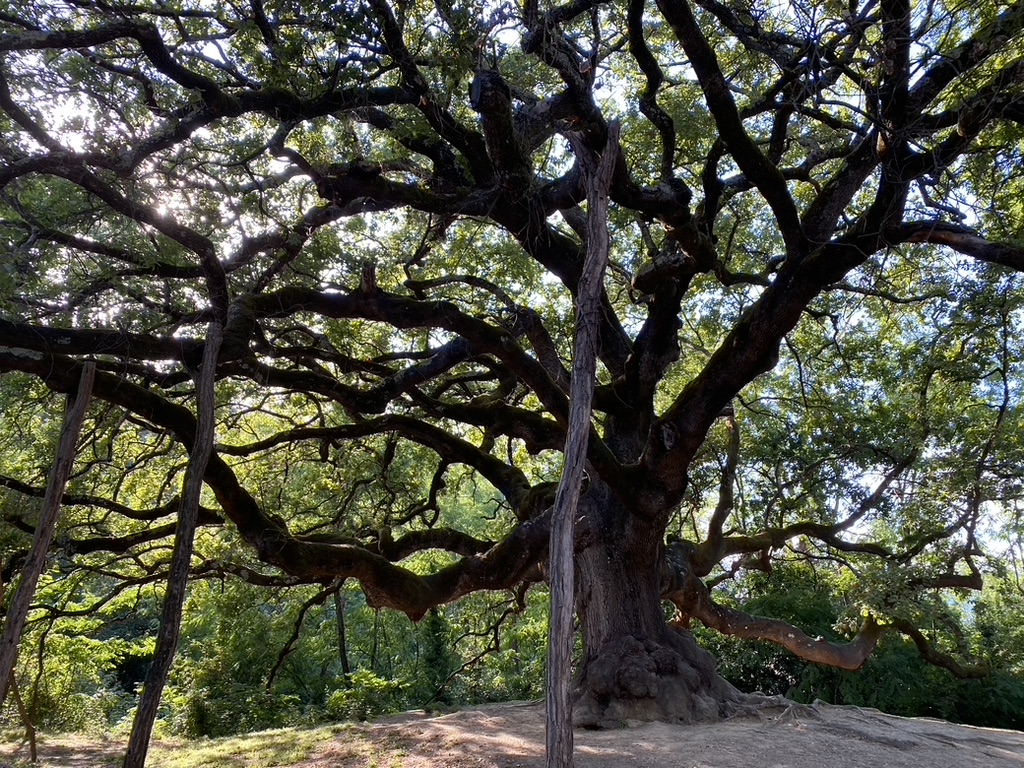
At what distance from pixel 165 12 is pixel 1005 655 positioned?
14158mm

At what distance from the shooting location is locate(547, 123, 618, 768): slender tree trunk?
3092 mm

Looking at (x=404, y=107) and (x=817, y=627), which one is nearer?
(x=404, y=107)

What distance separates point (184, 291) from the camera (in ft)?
23.3

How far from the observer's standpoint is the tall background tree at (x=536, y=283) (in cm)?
500

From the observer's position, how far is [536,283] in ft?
30.5

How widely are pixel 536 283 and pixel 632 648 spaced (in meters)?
4.90

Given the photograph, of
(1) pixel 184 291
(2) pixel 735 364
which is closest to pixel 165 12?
(1) pixel 184 291

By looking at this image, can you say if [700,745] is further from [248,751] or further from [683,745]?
[248,751]

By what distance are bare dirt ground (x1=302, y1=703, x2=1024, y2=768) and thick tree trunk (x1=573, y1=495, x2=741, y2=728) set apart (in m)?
0.30

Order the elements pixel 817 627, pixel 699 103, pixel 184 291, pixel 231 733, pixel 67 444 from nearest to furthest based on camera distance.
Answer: pixel 67 444
pixel 184 291
pixel 699 103
pixel 231 733
pixel 817 627

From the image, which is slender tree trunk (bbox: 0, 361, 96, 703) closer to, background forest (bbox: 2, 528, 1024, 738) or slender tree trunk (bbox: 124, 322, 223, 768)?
slender tree trunk (bbox: 124, 322, 223, 768)

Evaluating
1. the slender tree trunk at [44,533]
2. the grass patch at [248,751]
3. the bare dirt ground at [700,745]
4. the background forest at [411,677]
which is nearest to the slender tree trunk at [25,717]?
the grass patch at [248,751]

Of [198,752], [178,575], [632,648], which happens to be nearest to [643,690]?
[632,648]

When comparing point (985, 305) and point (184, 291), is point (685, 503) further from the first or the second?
point (184, 291)
